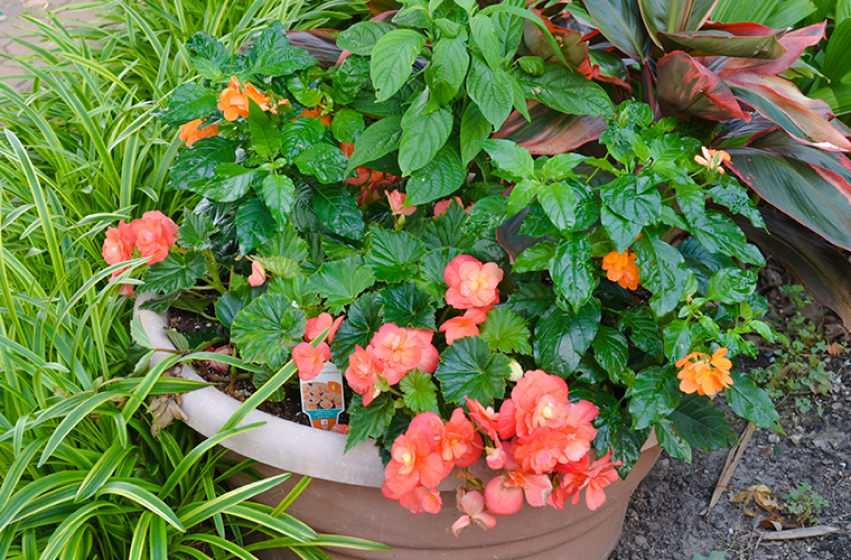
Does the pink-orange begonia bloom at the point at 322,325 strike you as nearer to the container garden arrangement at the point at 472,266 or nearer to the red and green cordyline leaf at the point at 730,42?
the container garden arrangement at the point at 472,266

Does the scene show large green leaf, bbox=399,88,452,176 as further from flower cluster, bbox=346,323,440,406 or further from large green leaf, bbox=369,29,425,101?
flower cluster, bbox=346,323,440,406

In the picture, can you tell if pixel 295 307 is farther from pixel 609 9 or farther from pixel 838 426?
pixel 838 426

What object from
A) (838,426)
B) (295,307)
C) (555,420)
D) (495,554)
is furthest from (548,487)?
(838,426)

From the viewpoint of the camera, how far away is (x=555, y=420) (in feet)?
3.09

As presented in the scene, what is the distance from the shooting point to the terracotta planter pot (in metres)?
1.11

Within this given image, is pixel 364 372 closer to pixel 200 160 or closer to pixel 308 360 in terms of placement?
pixel 308 360

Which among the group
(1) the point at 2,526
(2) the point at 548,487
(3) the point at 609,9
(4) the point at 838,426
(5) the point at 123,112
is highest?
(3) the point at 609,9

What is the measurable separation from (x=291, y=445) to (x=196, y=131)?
660 mm

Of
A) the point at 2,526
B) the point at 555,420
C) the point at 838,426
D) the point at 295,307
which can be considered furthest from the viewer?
the point at 838,426

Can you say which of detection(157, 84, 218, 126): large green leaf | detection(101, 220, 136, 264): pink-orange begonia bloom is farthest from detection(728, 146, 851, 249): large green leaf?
detection(101, 220, 136, 264): pink-orange begonia bloom

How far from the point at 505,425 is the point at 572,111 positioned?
A: 527mm

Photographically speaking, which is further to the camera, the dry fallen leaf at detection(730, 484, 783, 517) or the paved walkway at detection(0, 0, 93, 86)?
the paved walkway at detection(0, 0, 93, 86)

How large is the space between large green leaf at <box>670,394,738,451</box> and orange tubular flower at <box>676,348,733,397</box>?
0.58 ft

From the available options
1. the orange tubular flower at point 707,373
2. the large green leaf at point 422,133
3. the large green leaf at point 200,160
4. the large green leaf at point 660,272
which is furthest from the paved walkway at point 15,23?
the orange tubular flower at point 707,373
